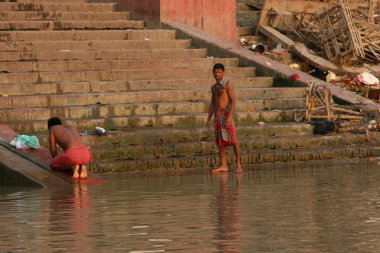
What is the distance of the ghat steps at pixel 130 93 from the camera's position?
599 inches

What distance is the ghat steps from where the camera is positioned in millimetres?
15227

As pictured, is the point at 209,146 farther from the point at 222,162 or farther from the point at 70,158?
the point at 70,158

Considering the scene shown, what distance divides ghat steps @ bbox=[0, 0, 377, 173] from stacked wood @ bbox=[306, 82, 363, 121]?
0.29 m

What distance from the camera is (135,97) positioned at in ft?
55.7

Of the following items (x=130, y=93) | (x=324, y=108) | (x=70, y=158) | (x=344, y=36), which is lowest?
(x=70, y=158)

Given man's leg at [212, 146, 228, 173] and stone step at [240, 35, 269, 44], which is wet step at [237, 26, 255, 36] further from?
man's leg at [212, 146, 228, 173]

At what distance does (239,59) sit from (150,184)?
22.6 feet

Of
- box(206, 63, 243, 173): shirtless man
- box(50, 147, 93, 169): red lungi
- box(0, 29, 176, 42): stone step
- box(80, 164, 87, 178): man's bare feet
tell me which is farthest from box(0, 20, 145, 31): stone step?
box(80, 164, 87, 178): man's bare feet

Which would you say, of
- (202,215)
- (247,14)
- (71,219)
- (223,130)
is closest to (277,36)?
(247,14)

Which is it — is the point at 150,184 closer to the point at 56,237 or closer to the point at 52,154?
the point at 52,154

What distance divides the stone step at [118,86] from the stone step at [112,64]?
67 cm

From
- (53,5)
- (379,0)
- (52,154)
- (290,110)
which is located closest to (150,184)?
(52,154)

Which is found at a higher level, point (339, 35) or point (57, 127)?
point (339, 35)

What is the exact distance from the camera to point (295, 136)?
16312mm
